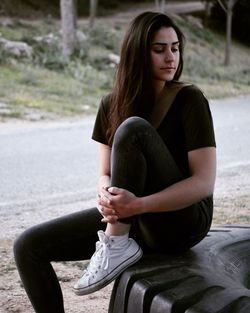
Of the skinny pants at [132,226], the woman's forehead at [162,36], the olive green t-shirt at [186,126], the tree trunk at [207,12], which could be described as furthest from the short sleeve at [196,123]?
the tree trunk at [207,12]

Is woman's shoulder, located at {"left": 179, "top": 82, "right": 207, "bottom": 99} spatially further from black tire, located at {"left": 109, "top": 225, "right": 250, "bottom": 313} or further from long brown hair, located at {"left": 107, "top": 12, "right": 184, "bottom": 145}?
black tire, located at {"left": 109, "top": 225, "right": 250, "bottom": 313}

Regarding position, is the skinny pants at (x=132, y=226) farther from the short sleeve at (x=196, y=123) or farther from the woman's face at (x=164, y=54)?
the woman's face at (x=164, y=54)

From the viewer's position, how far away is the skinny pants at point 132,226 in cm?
265

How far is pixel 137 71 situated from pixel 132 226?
676 mm

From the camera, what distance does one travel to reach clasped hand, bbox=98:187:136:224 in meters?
2.65

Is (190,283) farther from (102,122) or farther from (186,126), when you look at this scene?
(102,122)

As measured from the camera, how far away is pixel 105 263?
2746 mm

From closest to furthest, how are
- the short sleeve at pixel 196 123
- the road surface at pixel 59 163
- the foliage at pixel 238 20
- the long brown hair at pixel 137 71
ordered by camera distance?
the short sleeve at pixel 196 123 < the long brown hair at pixel 137 71 < the road surface at pixel 59 163 < the foliage at pixel 238 20

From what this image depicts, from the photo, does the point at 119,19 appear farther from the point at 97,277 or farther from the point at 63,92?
the point at 97,277

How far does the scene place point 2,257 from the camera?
436 centimetres

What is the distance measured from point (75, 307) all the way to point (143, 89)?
4.32ft

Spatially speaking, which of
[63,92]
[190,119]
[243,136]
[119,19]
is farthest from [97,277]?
[119,19]

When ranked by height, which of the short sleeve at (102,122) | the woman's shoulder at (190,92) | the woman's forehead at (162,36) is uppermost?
the woman's forehead at (162,36)

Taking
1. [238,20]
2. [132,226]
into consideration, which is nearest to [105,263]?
[132,226]
